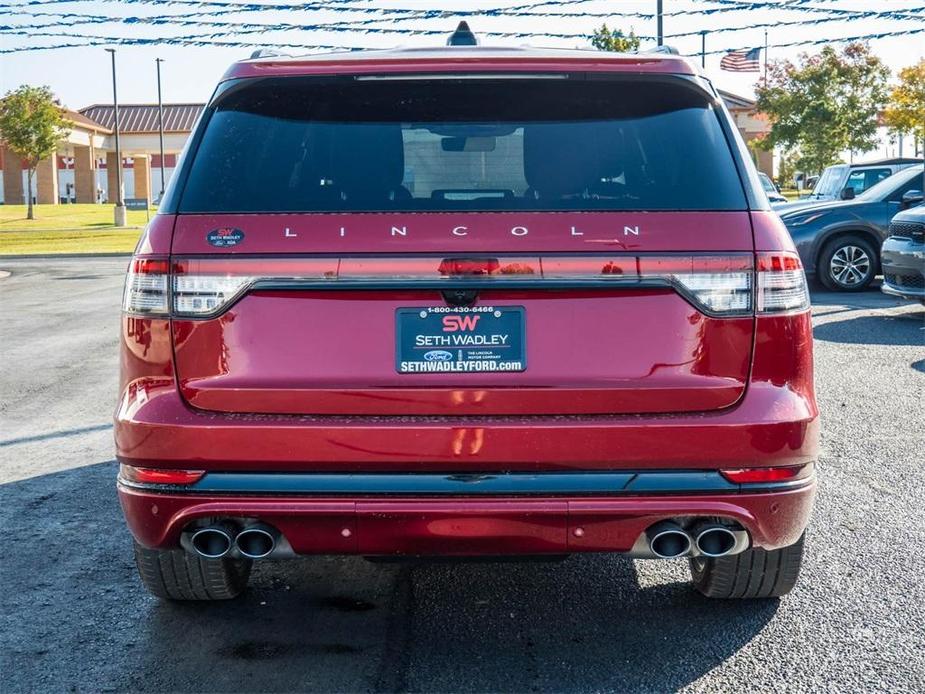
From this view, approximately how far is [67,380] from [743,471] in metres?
7.46

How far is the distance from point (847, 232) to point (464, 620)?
13.5 metres

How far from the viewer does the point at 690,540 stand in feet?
11.3

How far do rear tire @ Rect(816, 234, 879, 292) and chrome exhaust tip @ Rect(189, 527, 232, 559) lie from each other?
1409 cm

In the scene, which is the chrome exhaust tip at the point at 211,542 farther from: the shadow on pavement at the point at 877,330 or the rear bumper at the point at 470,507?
the shadow on pavement at the point at 877,330

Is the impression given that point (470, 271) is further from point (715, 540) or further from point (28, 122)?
point (28, 122)

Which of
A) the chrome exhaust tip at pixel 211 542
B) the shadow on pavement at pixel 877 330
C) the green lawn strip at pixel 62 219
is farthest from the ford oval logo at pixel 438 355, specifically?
the green lawn strip at pixel 62 219

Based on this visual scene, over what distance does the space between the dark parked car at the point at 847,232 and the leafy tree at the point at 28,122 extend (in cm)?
5406

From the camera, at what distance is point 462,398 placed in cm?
331

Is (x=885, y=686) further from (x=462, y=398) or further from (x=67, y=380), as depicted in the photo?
(x=67, y=380)

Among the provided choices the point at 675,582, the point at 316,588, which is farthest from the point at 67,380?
the point at 675,582

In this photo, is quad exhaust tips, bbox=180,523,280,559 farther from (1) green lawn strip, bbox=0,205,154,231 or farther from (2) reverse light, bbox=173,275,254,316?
(1) green lawn strip, bbox=0,205,154,231

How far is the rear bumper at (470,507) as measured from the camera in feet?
10.9

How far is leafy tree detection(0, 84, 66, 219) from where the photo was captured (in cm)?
6269

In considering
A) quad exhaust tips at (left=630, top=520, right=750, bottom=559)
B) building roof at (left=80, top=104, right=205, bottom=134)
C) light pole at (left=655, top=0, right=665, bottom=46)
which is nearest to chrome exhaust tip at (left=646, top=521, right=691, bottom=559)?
quad exhaust tips at (left=630, top=520, right=750, bottom=559)
